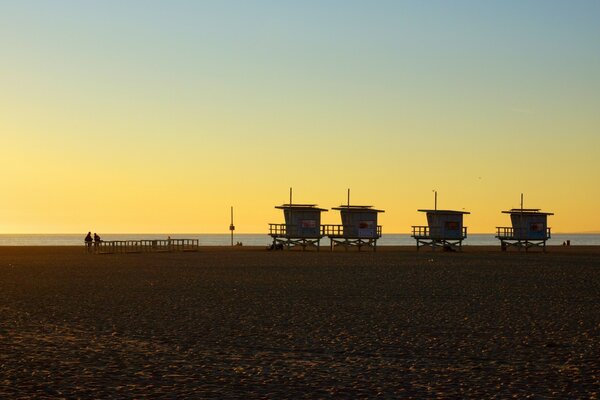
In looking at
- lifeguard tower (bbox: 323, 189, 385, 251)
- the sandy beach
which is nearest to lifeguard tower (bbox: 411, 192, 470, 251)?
lifeguard tower (bbox: 323, 189, 385, 251)

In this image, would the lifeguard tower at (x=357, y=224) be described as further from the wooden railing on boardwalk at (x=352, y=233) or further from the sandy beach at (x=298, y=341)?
the sandy beach at (x=298, y=341)

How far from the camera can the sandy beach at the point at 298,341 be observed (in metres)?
9.38

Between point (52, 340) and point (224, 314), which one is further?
point (224, 314)

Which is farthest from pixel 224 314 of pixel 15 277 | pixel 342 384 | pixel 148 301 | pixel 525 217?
pixel 525 217

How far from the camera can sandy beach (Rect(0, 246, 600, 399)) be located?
9.38 m

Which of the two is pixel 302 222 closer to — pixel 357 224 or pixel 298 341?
pixel 357 224

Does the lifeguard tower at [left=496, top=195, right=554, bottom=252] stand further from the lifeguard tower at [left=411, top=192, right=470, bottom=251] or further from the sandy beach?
the sandy beach

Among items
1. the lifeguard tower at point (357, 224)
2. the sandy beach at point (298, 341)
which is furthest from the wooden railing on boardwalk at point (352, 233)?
the sandy beach at point (298, 341)

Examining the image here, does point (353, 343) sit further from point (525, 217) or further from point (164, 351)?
point (525, 217)

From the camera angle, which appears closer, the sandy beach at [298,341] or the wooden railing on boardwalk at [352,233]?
the sandy beach at [298,341]

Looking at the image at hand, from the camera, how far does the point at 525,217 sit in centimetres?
6362

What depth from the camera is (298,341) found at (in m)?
A: 12.9

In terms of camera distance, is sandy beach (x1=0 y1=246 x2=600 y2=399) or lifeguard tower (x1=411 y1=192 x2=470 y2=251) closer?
sandy beach (x1=0 y1=246 x2=600 y2=399)

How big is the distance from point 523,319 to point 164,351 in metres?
7.96
